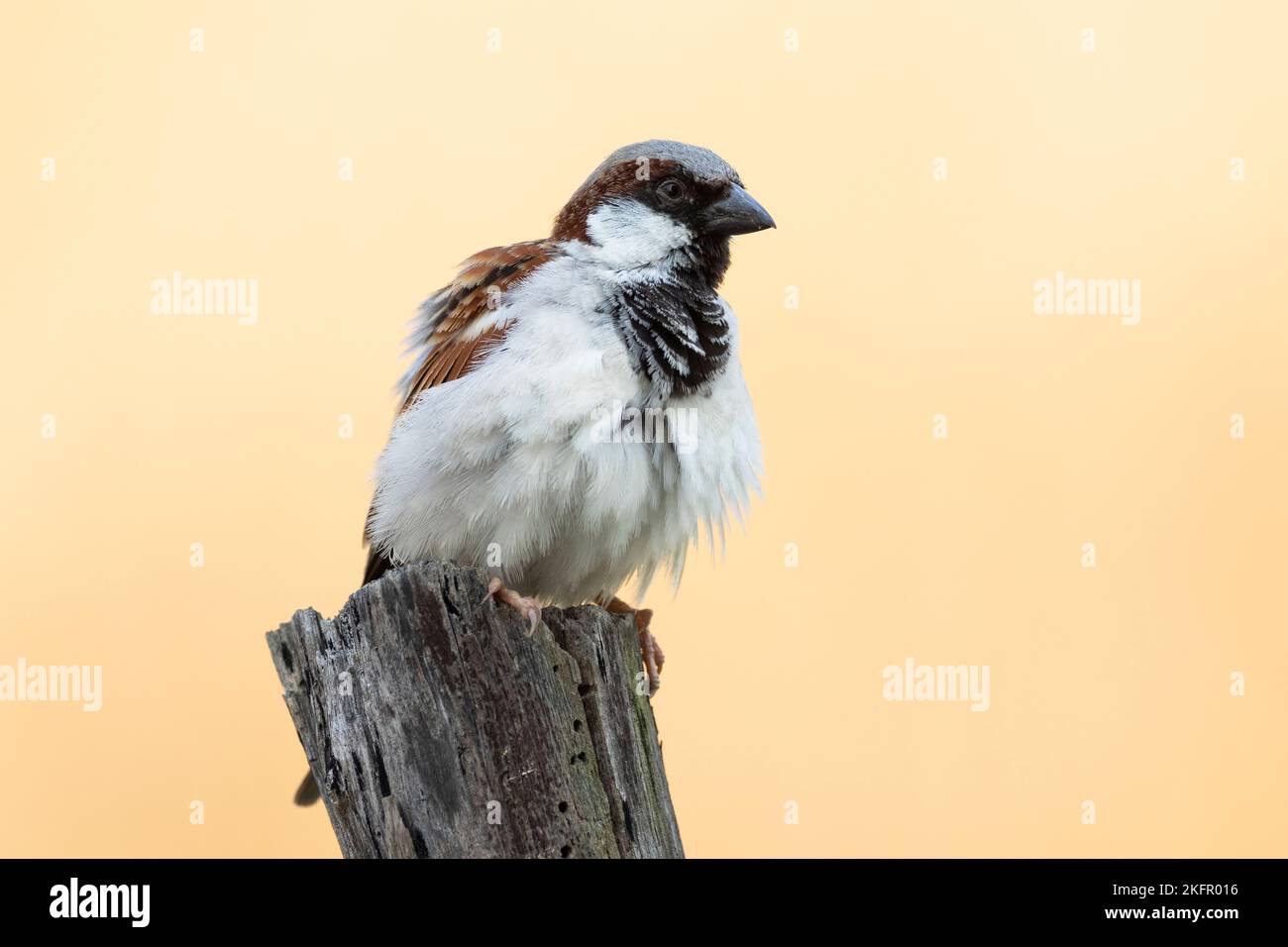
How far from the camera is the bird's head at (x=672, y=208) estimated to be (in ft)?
12.6

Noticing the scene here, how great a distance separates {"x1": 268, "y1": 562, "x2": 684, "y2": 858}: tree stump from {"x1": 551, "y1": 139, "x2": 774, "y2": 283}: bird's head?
58.9 inches

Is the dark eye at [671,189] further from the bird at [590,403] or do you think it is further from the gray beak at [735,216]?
the gray beak at [735,216]

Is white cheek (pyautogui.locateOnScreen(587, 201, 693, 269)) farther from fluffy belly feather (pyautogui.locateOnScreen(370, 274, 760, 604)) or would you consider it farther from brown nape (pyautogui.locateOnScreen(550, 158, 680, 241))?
fluffy belly feather (pyautogui.locateOnScreen(370, 274, 760, 604))

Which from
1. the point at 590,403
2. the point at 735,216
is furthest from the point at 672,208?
the point at 590,403

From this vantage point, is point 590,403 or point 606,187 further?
point 606,187

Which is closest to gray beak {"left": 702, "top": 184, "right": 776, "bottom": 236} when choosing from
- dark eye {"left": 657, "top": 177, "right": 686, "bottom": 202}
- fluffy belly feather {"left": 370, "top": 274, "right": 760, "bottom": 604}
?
dark eye {"left": 657, "top": 177, "right": 686, "bottom": 202}

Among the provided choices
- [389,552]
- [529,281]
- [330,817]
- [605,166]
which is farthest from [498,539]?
[605,166]

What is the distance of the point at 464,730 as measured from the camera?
2.60 metres

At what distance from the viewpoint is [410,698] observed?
2631 mm

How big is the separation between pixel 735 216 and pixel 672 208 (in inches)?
7.9

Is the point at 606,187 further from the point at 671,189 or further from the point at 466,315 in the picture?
the point at 466,315

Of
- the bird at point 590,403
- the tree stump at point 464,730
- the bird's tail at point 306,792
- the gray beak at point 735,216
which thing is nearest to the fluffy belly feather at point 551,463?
the bird at point 590,403

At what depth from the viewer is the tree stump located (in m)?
2.58
